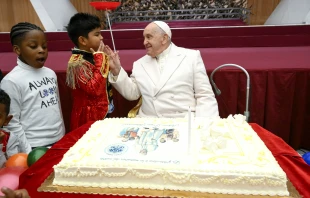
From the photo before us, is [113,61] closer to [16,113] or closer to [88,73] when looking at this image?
[88,73]

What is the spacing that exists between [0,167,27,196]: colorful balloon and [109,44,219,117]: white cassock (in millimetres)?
860

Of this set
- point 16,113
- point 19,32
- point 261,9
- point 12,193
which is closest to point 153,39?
point 19,32

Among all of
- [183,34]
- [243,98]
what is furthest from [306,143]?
[183,34]

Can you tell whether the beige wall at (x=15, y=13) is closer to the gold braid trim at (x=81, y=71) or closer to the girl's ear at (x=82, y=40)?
the girl's ear at (x=82, y=40)

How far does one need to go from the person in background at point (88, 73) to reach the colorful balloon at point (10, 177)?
648 millimetres

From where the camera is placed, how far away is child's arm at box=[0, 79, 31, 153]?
1651mm

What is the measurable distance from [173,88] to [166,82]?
2.5 inches

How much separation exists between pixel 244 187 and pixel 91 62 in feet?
4.22

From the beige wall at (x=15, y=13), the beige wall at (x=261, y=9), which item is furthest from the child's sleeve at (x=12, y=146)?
the beige wall at (x=261, y=9)

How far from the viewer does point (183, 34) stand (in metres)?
3.28

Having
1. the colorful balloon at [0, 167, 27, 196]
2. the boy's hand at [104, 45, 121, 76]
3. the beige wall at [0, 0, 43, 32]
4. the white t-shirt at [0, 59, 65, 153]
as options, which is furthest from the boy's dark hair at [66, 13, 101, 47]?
the beige wall at [0, 0, 43, 32]

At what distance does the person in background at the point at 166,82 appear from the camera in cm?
195

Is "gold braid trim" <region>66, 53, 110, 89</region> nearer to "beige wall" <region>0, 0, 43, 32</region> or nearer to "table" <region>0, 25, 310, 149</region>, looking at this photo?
"table" <region>0, 25, 310, 149</region>

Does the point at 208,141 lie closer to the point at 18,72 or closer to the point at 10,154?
the point at 10,154
